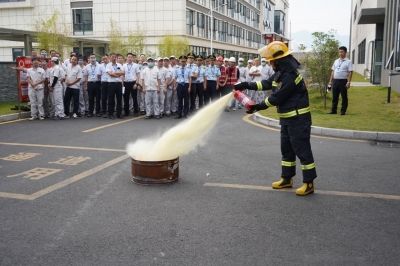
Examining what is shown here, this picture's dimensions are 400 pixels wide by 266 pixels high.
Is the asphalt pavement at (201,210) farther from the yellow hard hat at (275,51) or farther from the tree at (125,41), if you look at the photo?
the tree at (125,41)

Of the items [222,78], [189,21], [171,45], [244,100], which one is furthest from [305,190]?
[189,21]

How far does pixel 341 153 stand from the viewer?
8.22 meters

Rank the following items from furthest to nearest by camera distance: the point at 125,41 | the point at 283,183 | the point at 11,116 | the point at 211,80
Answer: the point at 125,41 → the point at 211,80 → the point at 11,116 → the point at 283,183

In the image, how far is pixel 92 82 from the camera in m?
14.5

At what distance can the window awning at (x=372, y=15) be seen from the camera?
27.5 metres

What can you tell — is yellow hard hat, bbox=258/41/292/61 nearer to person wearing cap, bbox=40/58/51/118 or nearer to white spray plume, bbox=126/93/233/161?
white spray plume, bbox=126/93/233/161

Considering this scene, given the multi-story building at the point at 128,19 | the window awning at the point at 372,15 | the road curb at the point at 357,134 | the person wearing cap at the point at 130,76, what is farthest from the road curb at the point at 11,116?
the window awning at the point at 372,15

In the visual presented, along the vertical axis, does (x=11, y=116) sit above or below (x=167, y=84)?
below

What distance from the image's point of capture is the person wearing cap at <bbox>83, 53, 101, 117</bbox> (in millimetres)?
14414

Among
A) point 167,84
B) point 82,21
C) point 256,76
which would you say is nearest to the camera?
point 167,84

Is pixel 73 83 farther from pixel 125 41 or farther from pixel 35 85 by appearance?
pixel 125 41

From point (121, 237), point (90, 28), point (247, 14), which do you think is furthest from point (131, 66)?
point (247, 14)

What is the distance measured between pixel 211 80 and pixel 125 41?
98.9 feet

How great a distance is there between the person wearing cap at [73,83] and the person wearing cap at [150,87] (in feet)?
7.70
